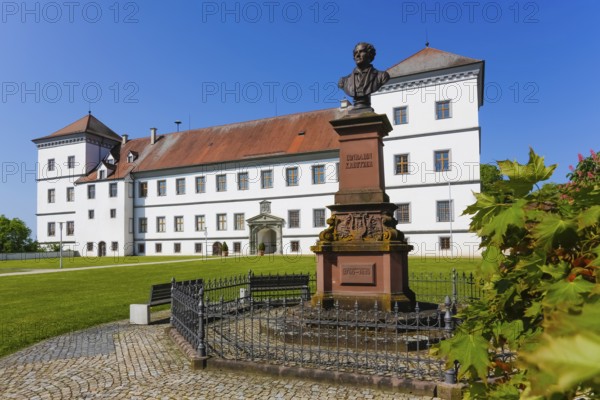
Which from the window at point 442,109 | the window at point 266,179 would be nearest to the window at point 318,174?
the window at point 266,179

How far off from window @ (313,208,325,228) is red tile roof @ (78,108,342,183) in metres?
5.42

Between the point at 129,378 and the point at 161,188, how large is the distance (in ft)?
136

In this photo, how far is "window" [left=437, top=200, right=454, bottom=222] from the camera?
3219 cm

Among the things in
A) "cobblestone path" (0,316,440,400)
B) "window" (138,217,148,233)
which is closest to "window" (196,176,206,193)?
"window" (138,217,148,233)

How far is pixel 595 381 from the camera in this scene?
550 mm

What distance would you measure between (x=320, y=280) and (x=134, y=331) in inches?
170

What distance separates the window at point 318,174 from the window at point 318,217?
253 cm

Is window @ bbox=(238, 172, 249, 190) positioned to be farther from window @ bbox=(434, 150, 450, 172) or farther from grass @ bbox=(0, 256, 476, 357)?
grass @ bbox=(0, 256, 476, 357)

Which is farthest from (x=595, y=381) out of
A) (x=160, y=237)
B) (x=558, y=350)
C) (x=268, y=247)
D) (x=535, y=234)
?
(x=160, y=237)

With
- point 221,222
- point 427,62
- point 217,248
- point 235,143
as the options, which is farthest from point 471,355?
point 235,143

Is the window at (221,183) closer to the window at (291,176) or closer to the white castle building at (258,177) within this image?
the white castle building at (258,177)

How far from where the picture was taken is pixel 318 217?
38.0 metres

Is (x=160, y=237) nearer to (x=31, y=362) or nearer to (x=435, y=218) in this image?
(x=435, y=218)

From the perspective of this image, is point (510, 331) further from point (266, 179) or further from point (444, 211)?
point (266, 179)
